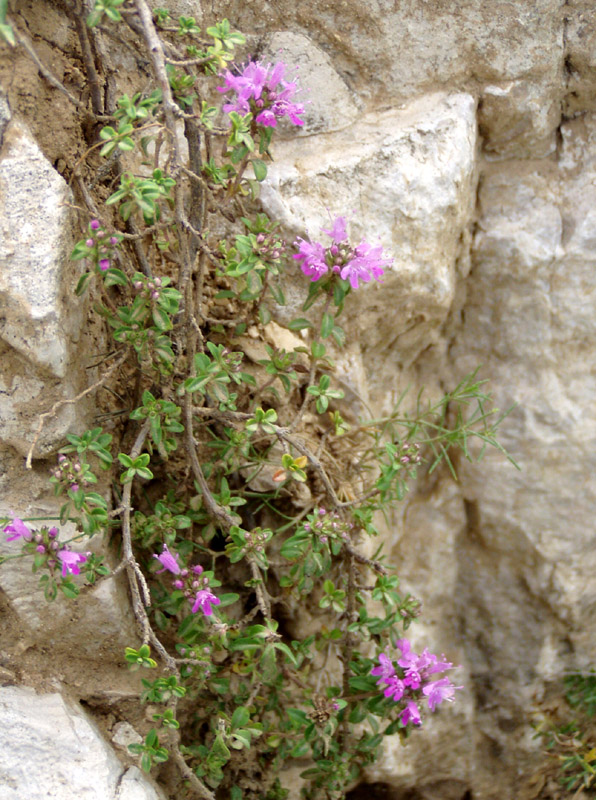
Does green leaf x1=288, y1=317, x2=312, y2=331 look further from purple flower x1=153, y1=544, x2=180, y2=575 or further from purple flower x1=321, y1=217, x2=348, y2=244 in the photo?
purple flower x1=153, y1=544, x2=180, y2=575

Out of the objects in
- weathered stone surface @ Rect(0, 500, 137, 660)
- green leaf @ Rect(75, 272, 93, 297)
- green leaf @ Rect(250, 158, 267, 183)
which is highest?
green leaf @ Rect(250, 158, 267, 183)

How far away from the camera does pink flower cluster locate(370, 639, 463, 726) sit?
71.0 inches

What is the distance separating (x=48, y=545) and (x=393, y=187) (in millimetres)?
Result: 1269

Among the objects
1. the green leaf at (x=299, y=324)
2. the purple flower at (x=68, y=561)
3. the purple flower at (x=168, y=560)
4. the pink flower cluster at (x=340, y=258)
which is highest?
the pink flower cluster at (x=340, y=258)

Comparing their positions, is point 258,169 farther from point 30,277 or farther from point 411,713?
point 411,713

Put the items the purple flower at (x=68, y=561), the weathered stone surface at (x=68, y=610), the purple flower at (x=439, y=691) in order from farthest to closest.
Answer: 1. the purple flower at (x=439, y=691)
2. the weathered stone surface at (x=68, y=610)
3. the purple flower at (x=68, y=561)

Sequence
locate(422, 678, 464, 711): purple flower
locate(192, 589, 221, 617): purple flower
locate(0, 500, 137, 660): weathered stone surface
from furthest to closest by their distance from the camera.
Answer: locate(422, 678, 464, 711): purple flower
locate(0, 500, 137, 660): weathered stone surface
locate(192, 589, 221, 617): purple flower

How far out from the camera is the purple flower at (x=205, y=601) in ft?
5.26

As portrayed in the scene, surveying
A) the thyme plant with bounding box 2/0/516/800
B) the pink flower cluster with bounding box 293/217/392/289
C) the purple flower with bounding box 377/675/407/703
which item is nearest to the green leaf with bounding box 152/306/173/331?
the thyme plant with bounding box 2/0/516/800

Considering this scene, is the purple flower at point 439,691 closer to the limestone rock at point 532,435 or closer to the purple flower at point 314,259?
the limestone rock at point 532,435

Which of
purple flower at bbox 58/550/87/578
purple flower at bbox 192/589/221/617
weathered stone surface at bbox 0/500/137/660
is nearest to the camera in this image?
purple flower at bbox 58/550/87/578

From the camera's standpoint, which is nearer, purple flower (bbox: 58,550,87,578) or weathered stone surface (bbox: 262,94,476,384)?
purple flower (bbox: 58,550,87,578)

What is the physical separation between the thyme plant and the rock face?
4.7 inches

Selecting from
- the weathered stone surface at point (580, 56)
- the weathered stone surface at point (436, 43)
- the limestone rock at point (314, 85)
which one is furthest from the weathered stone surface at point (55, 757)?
the weathered stone surface at point (580, 56)
